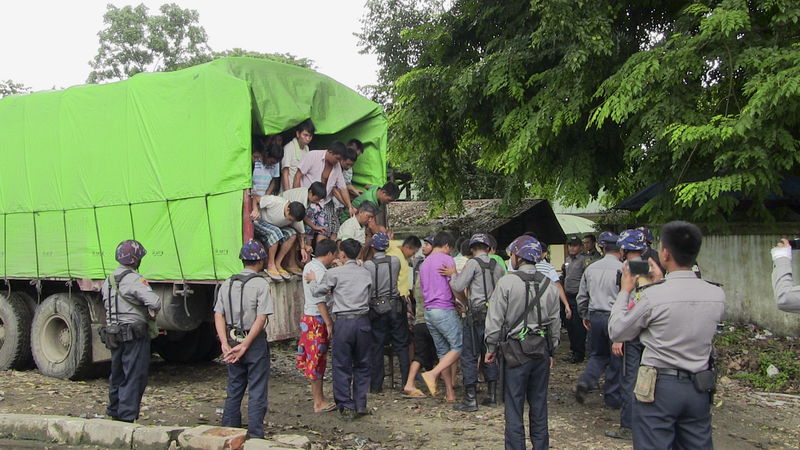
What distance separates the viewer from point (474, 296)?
676 centimetres

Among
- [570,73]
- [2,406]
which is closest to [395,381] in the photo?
[2,406]

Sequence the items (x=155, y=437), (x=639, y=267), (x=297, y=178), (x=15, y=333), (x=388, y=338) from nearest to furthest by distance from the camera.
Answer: (x=639, y=267) → (x=155, y=437) → (x=388, y=338) → (x=297, y=178) → (x=15, y=333)

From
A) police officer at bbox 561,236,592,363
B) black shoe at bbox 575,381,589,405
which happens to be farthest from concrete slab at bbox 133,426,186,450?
police officer at bbox 561,236,592,363

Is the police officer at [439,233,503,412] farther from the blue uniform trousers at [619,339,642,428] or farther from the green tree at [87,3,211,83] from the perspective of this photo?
the green tree at [87,3,211,83]

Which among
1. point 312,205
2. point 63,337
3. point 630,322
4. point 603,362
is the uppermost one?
point 312,205

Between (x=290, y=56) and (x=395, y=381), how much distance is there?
77.3 ft

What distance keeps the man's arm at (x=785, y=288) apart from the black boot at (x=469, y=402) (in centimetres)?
352

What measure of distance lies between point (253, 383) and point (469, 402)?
2.24 m

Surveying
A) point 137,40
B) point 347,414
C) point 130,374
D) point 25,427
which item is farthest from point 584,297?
point 137,40

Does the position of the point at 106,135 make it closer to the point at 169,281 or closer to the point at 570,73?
the point at 169,281

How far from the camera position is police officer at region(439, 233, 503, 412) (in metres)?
6.71

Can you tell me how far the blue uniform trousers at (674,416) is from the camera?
357cm

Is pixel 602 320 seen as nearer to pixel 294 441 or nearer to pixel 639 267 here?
pixel 639 267

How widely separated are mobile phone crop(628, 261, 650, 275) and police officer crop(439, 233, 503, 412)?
2.30 metres
